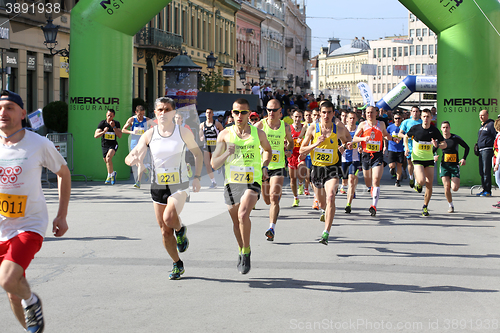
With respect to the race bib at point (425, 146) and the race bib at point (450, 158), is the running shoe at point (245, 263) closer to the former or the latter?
the race bib at point (425, 146)

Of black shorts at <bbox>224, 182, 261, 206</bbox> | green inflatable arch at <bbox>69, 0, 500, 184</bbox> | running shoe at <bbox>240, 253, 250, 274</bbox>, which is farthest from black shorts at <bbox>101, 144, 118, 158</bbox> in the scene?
running shoe at <bbox>240, 253, 250, 274</bbox>

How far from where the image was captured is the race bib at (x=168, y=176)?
266 inches

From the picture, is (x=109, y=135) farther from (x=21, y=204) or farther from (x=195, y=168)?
(x=21, y=204)

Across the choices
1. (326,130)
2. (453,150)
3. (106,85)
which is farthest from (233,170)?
(106,85)

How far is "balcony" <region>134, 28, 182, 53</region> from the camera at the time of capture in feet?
126

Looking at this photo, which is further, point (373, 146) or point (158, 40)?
point (158, 40)

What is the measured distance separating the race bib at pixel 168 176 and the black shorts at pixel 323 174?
121 inches

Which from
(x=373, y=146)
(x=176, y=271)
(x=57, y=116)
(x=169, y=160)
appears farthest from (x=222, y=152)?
(x=57, y=116)

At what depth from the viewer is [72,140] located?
57.6 feet

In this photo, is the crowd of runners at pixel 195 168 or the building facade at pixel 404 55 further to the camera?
the building facade at pixel 404 55

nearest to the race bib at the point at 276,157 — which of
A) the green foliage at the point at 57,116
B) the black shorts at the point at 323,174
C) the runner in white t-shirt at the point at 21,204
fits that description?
the black shorts at the point at 323,174

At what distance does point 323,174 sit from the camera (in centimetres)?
955

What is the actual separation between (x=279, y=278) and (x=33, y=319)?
277 cm

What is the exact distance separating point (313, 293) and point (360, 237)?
3.45 meters
